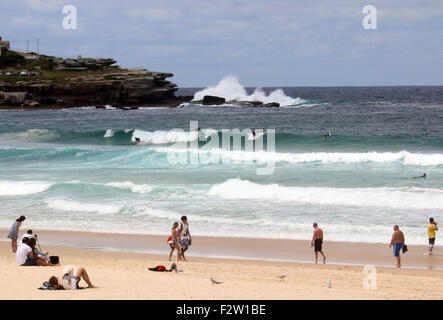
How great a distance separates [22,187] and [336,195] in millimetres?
13397

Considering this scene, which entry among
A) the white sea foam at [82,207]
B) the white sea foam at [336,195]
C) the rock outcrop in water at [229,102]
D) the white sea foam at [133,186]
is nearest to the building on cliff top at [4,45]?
the rock outcrop in water at [229,102]

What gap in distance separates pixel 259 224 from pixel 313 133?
3110cm

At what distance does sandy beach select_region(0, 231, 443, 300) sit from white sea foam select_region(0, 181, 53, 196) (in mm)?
7753

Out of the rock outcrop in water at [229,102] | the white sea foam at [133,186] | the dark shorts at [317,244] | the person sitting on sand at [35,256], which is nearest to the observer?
the person sitting on sand at [35,256]

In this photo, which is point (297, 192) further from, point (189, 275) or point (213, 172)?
point (189, 275)

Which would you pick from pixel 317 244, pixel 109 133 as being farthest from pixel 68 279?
pixel 109 133

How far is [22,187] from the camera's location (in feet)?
85.5

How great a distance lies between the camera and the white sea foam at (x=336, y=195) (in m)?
22.3

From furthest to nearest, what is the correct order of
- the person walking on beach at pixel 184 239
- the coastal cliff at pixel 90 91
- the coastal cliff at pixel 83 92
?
the coastal cliff at pixel 83 92
the coastal cliff at pixel 90 91
the person walking on beach at pixel 184 239

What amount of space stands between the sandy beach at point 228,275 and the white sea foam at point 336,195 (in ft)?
18.0

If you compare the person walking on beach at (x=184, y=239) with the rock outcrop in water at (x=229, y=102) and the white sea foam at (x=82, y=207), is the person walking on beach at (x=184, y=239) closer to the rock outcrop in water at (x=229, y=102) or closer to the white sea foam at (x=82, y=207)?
the white sea foam at (x=82, y=207)

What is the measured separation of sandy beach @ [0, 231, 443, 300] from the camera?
436 inches

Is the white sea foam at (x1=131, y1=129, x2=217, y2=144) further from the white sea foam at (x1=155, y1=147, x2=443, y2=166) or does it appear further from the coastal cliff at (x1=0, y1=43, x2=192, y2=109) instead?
the coastal cliff at (x1=0, y1=43, x2=192, y2=109)

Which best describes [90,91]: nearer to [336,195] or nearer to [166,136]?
[166,136]
